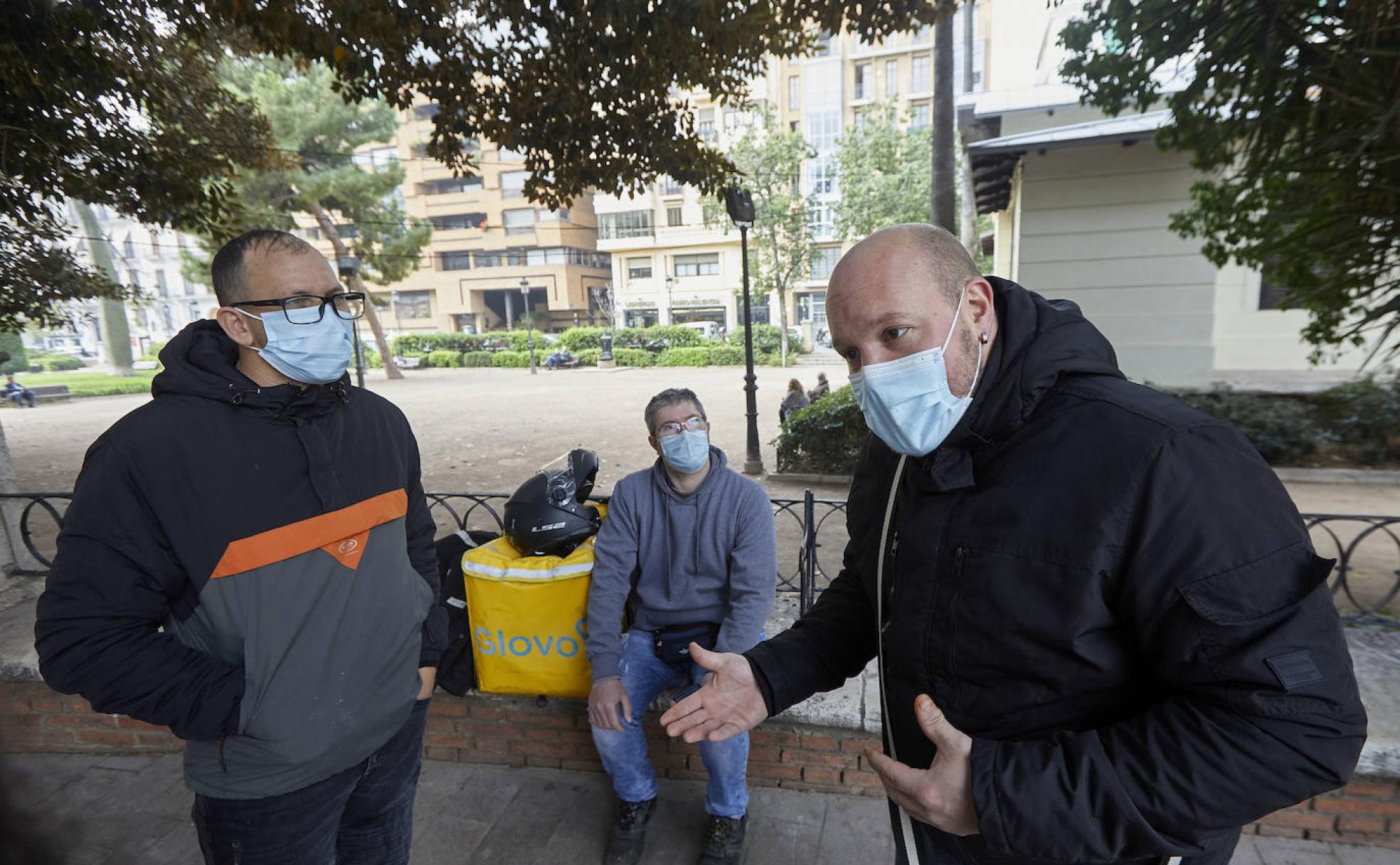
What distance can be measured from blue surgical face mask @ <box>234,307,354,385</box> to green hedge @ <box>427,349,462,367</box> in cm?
4323

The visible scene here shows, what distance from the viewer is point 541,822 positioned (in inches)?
106

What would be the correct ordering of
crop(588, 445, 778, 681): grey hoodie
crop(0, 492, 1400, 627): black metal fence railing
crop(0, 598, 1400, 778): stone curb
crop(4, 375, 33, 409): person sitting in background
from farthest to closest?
crop(4, 375, 33, 409): person sitting in background < crop(0, 492, 1400, 627): black metal fence railing < crop(588, 445, 778, 681): grey hoodie < crop(0, 598, 1400, 778): stone curb

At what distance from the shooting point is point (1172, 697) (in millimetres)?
1027

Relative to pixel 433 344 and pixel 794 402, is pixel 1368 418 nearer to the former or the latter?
pixel 794 402

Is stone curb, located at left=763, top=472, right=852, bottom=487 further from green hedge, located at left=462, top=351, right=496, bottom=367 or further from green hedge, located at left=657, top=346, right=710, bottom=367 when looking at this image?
green hedge, located at left=462, top=351, right=496, bottom=367

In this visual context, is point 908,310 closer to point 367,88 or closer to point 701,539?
point 701,539

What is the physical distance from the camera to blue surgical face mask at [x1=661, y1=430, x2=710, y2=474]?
2615 mm

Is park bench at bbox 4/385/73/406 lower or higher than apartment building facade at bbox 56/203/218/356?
lower

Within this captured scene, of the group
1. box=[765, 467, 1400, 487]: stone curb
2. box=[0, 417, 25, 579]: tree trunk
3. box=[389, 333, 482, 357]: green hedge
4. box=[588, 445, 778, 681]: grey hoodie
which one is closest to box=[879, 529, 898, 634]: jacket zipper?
box=[588, 445, 778, 681]: grey hoodie

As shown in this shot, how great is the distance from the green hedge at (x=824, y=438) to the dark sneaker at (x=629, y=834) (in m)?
6.76

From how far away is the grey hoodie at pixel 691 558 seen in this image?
→ 2557 mm

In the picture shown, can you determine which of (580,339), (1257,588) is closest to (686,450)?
(1257,588)

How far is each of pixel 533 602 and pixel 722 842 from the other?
110cm

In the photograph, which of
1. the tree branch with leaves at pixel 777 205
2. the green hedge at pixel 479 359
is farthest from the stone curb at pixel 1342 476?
the green hedge at pixel 479 359
